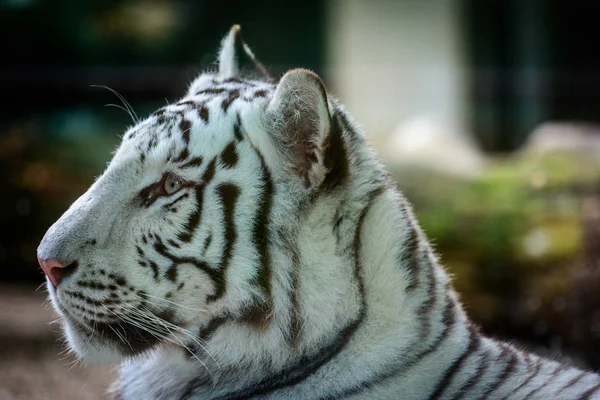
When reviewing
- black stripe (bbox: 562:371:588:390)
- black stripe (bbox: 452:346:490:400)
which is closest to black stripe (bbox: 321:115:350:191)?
black stripe (bbox: 452:346:490:400)

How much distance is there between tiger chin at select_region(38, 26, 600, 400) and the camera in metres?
1.67

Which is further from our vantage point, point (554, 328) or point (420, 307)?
point (554, 328)

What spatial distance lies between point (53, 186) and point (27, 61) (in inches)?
34.7

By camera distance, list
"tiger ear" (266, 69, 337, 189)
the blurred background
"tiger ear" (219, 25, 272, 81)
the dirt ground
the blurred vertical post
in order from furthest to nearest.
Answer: the blurred vertical post
the blurred background
the dirt ground
"tiger ear" (219, 25, 272, 81)
"tiger ear" (266, 69, 337, 189)

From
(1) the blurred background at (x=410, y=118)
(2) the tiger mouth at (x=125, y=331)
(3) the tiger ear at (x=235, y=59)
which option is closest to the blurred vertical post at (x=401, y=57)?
(1) the blurred background at (x=410, y=118)

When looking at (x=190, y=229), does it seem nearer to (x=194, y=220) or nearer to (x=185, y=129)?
(x=194, y=220)

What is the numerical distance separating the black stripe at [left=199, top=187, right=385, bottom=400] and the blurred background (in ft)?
1.77

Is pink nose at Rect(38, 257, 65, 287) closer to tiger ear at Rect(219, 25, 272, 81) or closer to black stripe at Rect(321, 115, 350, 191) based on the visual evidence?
black stripe at Rect(321, 115, 350, 191)

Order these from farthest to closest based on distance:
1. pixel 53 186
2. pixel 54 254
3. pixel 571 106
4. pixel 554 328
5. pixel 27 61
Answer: pixel 571 106 < pixel 27 61 < pixel 53 186 < pixel 554 328 < pixel 54 254

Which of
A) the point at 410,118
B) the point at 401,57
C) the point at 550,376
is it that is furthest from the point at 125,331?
the point at 401,57

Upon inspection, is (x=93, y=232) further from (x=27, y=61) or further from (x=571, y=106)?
(x=571, y=106)

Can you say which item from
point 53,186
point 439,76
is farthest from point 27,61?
point 439,76

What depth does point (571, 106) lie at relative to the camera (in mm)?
6074

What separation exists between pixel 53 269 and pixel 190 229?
290mm
